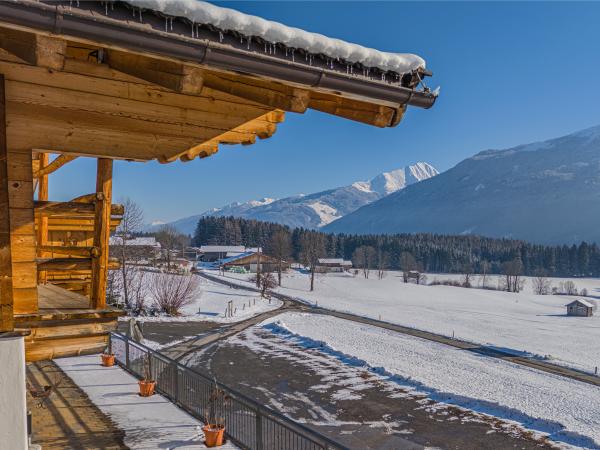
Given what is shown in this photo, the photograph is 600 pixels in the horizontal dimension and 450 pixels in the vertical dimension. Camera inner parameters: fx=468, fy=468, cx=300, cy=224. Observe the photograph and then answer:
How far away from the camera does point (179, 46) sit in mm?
2984

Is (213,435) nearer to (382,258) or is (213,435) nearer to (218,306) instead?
(218,306)

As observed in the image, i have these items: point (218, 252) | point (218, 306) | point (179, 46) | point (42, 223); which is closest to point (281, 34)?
point (179, 46)

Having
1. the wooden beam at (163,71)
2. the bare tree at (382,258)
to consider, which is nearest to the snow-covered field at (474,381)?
the wooden beam at (163,71)

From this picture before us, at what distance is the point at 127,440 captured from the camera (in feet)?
28.8

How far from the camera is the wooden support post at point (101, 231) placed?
5.32m

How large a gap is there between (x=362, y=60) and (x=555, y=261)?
150 metres

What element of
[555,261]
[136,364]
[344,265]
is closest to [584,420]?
[136,364]

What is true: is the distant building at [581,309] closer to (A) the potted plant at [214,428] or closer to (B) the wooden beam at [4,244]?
(A) the potted plant at [214,428]

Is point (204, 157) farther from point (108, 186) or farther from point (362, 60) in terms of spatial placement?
point (362, 60)

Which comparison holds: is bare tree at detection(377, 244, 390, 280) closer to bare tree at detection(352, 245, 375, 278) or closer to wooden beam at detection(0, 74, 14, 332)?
bare tree at detection(352, 245, 375, 278)

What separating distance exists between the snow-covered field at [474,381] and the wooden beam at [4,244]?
55.9 ft

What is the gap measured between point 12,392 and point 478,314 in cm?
5501

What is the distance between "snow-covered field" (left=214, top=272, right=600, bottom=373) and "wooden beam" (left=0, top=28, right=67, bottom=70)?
30355mm

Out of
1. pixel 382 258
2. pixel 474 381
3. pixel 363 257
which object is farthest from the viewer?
pixel 382 258
